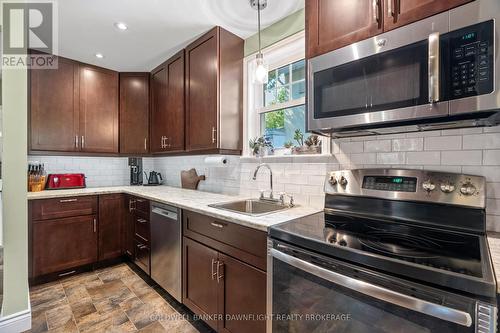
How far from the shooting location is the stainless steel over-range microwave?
2.80 ft

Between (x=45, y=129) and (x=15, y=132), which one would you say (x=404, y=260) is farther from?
(x=45, y=129)

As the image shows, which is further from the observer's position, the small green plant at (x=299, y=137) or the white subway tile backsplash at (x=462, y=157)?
the small green plant at (x=299, y=137)

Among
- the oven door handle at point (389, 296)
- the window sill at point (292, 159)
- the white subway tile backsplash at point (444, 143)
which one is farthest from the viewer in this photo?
the window sill at point (292, 159)

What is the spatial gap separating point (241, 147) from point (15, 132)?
1697 mm

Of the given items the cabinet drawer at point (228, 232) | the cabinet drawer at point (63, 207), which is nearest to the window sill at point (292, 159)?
the cabinet drawer at point (228, 232)

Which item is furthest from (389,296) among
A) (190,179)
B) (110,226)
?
(110,226)

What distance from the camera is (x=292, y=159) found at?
1.85 m

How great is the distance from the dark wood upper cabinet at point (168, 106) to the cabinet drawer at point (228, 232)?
100 cm

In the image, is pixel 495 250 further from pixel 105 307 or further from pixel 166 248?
pixel 105 307

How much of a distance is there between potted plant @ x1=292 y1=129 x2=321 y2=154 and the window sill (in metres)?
0.04

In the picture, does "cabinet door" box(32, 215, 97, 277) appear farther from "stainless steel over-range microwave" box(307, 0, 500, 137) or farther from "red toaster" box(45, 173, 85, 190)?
"stainless steel over-range microwave" box(307, 0, 500, 137)

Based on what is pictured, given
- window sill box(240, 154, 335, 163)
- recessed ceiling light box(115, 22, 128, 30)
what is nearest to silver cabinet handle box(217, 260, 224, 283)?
window sill box(240, 154, 335, 163)

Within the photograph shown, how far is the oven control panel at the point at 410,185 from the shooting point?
1.06 m

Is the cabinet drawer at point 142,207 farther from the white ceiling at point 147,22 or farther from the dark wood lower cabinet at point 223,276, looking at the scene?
the white ceiling at point 147,22
